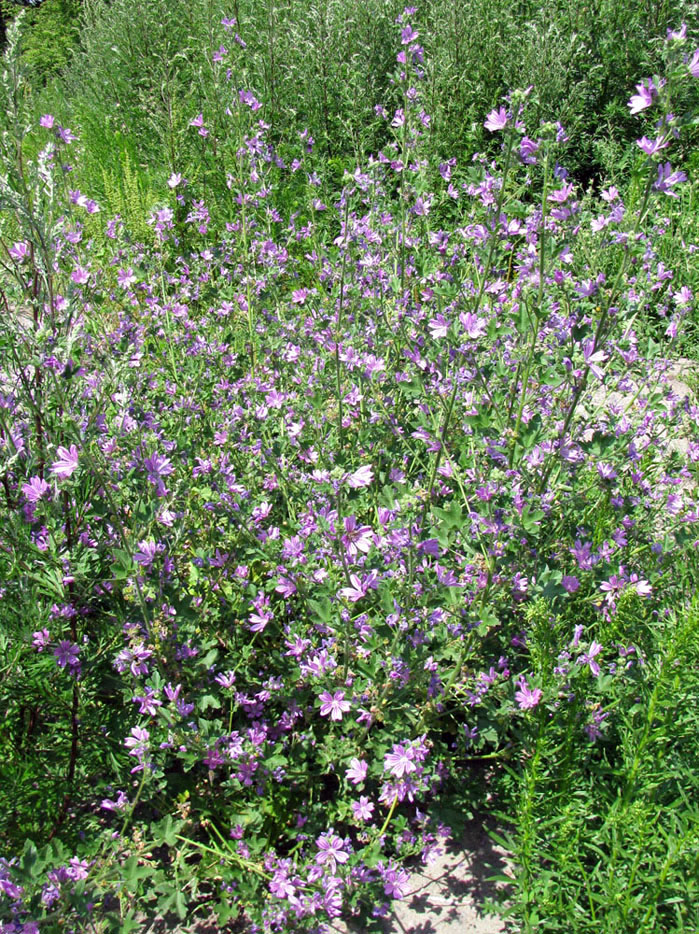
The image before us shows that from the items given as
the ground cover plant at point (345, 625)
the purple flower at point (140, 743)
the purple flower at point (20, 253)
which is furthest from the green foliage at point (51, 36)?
the purple flower at point (140, 743)

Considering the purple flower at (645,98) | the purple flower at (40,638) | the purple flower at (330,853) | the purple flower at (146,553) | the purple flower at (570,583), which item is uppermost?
the purple flower at (645,98)

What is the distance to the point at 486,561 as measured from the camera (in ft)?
7.22

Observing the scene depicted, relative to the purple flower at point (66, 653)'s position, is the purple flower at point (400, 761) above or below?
below

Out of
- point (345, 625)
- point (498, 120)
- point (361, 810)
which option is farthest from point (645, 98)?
point (361, 810)

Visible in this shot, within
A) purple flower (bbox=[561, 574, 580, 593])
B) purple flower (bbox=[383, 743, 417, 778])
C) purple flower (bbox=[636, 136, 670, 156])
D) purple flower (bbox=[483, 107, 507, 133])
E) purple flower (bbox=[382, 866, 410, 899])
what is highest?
purple flower (bbox=[483, 107, 507, 133])

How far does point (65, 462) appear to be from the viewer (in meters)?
1.91

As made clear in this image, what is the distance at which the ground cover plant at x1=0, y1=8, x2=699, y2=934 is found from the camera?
1.93m

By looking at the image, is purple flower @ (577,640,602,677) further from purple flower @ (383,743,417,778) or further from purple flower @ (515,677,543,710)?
purple flower @ (383,743,417,778)

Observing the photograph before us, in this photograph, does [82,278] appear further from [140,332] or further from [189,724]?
[189,724]

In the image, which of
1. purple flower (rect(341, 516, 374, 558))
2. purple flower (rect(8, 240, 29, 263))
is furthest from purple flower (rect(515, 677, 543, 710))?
purple flower (rect(8, 240, 29, 263))

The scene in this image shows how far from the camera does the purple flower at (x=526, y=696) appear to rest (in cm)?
205

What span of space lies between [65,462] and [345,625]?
863 millimetres

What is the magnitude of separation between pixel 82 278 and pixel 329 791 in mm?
1969

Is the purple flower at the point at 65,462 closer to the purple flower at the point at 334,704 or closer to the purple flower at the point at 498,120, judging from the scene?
the purple flower at the point at 334,704
